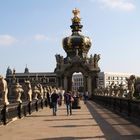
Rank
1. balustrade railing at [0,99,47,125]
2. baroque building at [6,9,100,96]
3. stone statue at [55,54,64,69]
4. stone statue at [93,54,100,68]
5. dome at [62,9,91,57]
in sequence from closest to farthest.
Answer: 1. balustrade railing at [0,99,47,125]
2. baroque building at [6,9,100,96]
3. stone statue at [55,54,64,69]
4. stone statue at [93,54,100,68]
5. dome at [62,9,91,57]

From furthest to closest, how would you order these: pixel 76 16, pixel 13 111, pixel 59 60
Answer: pixel 76 16, pixel 59 60, pixel 13 111

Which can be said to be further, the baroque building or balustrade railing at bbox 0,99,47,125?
the baroque building

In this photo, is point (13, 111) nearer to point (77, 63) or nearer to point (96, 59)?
point (77, 63)

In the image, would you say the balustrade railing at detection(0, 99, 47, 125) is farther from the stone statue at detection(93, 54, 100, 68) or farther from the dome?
the dome

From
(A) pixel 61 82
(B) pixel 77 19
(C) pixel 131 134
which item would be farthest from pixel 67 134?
(B) pixel 77 19

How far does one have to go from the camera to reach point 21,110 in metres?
28.2

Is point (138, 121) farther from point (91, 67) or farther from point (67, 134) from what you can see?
point (91, 67)

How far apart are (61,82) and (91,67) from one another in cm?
680

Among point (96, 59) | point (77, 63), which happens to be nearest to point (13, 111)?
point (77, 63)

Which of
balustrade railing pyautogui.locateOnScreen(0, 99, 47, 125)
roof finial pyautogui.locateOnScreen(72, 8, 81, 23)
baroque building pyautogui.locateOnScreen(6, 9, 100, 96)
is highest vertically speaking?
roof finial pyautogui.locateOnScreen(72, 8, 81, 23)

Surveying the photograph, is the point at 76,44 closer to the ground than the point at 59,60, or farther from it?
farther from it

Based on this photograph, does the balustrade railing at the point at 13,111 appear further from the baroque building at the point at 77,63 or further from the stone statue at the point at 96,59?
the stone statue at the point at 96,59

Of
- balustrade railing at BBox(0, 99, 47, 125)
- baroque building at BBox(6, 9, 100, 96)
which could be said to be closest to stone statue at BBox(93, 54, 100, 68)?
baroque building at BBox(6, 9, 100, 96)

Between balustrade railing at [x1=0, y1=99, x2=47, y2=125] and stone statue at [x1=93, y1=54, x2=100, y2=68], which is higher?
stone statue at [x1=93, y1=54, x2=100, y2=68]
